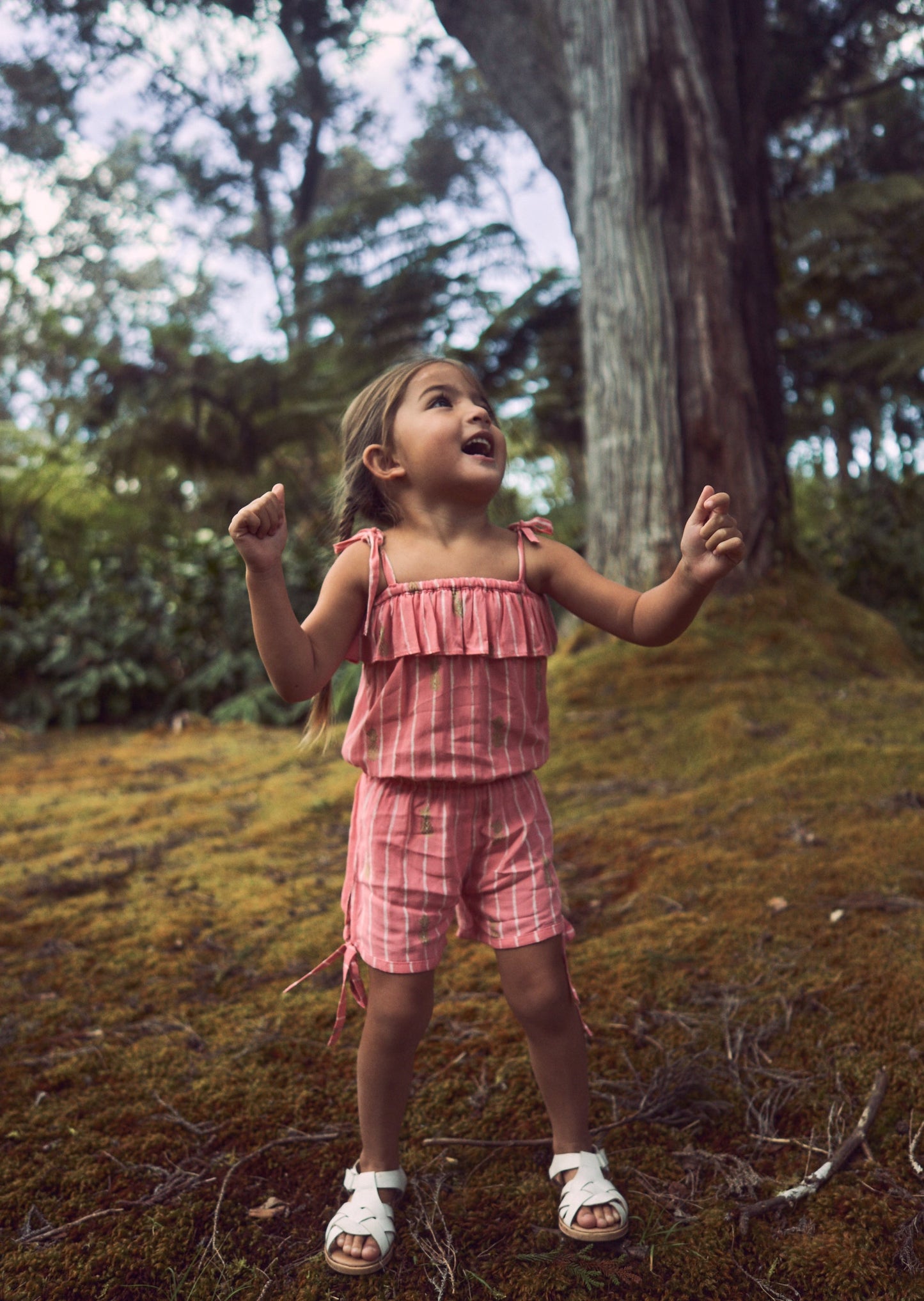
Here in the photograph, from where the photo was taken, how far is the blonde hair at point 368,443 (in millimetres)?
1642

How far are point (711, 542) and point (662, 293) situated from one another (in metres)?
3.00

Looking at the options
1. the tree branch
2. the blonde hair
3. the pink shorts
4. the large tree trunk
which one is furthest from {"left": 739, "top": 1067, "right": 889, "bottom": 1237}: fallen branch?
the tree branch

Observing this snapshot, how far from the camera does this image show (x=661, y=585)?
5.09 ft

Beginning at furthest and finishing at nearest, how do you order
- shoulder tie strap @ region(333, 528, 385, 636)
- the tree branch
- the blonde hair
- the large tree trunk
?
1. the tree branch
2. the large tree trunk
3. the blonde hair
4. shoulder tie strap @ region(333, 528, 385, 636)

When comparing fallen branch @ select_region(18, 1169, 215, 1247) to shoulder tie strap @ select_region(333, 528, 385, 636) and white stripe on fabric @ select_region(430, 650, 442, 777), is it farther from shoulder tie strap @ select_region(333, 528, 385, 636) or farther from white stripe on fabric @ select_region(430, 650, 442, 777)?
shoulder tie strap @ select_region(333, 528, 385, 636)

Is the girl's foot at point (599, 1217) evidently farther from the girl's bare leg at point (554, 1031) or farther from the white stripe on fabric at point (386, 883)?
the white stripe on fabric at point (386, 883)

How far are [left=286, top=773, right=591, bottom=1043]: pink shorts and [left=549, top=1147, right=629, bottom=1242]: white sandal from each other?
349 mm

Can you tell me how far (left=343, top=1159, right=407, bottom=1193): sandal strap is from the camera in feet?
4.76

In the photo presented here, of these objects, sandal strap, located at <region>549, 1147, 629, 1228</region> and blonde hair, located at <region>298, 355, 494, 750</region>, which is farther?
blonde hair, located at <region>298, 355, 494, 750</region>

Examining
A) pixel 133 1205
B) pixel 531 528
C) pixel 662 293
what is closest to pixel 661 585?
pixel 531 528

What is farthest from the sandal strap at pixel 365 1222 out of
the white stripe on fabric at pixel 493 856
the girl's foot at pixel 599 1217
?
the white stripe on fabric at pixel 493 856

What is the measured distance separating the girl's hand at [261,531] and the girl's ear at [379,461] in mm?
291

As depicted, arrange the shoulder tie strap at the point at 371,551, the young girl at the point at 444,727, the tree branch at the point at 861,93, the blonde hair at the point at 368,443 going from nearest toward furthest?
the young girl at the point at 444,727 → the shoulder tie strap at the point at 371,551 → the blonde hair at the point at 368,443 → the tree branch at the point at 861,93

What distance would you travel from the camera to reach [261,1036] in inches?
78.9
